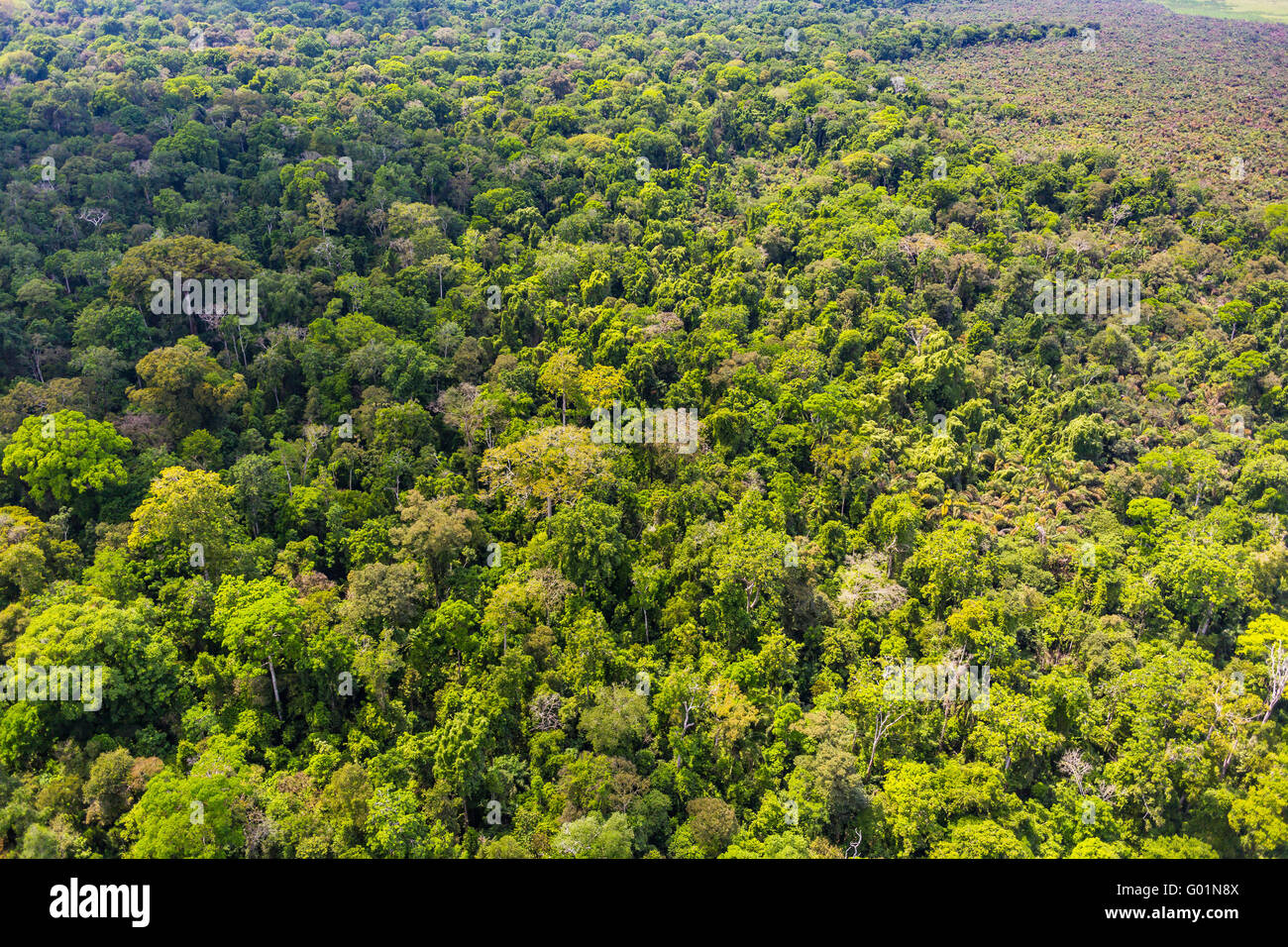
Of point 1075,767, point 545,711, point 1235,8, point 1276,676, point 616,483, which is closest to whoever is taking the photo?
point 1075,767

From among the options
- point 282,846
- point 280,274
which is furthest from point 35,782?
point 280,274

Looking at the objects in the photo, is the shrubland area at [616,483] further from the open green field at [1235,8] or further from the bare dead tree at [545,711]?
the open green field at [1235,8]

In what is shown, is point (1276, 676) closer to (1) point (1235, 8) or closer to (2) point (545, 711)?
(2) point (545, 711)

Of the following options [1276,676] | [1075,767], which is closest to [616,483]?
[1075,767]

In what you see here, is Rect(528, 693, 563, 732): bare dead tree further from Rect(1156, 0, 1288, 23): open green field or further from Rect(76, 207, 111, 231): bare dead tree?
Rect(1156, 0, 1288, 23): open green field

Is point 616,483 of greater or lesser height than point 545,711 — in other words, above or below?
above

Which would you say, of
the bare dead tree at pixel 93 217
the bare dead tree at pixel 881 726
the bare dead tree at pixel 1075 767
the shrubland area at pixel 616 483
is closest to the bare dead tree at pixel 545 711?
the shrubland area at pixel 616 483

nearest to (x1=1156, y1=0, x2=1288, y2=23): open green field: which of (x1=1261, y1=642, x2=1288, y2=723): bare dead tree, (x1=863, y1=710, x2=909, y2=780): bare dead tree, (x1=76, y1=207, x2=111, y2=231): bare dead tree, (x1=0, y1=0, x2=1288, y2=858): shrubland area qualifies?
(x1=0, y1=0, x2=1288, y2=858): shrubland area
